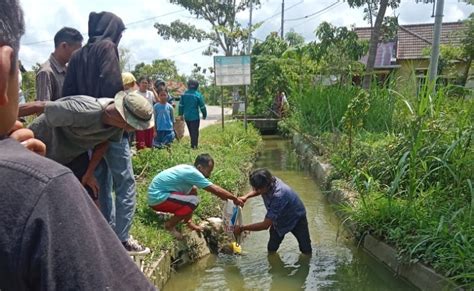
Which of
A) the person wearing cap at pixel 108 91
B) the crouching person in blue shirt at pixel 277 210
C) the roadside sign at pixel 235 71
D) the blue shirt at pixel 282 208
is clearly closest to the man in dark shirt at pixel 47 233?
the person wearing cap at pixel 108 91

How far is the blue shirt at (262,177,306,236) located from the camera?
15.4 ft

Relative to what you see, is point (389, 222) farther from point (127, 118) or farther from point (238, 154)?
point (238, 154)

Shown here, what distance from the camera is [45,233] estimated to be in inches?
26.1

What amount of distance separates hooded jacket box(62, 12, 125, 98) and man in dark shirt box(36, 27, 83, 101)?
0.18 meters

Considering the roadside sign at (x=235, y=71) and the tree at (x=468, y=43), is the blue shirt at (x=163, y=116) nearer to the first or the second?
the roadside sign at (x=235, y=71)

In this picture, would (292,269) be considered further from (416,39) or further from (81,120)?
(416,39)

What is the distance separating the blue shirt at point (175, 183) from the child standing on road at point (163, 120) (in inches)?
130

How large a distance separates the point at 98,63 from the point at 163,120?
4.47m

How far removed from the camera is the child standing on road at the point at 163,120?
7.86m

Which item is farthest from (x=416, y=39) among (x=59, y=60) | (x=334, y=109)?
(x=59, y=60)

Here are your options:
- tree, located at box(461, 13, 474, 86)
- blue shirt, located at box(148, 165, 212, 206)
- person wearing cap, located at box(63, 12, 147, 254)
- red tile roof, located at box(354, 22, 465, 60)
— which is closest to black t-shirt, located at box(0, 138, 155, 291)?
person wearing cap, located at box(63, 12, 147, 254)

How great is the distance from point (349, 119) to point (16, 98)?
21.5 feet

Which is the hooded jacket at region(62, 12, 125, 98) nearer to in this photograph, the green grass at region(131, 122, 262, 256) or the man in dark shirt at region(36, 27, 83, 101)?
the man in dark shirt at region(36, 27, 83, 101)

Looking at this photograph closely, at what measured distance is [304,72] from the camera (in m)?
15.1
